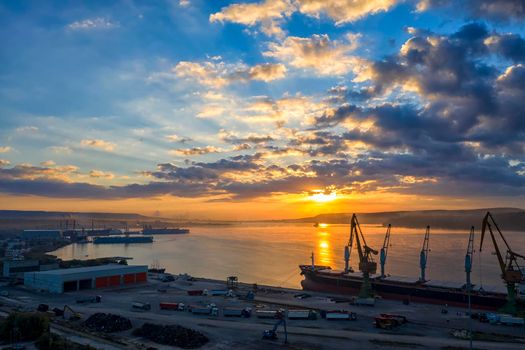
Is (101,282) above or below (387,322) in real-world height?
below

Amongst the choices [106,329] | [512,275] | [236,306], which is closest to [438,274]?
[512,275]

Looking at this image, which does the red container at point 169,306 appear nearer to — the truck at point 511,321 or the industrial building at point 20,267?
the truck at point 511,321

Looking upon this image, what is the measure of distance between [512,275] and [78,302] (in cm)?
5808

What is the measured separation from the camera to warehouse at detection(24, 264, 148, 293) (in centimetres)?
6412

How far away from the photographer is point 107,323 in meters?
43.3

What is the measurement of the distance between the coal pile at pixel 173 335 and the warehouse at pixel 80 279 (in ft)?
92.9

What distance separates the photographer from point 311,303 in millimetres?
59906

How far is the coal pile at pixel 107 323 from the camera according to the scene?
A: 4241 cm

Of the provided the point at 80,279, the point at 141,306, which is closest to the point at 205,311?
the point at 141,306

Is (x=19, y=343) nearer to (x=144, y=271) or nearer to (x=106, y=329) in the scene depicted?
(x=106, y=329)

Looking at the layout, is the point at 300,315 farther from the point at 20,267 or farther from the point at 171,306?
the point at 20,267

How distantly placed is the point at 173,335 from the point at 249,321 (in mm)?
10809

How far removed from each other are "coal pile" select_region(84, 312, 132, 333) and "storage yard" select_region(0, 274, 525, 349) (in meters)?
0.12

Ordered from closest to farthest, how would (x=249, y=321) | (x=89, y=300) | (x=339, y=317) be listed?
(x=249, y=321), (x=339, y=317), (x=89, y=300)
